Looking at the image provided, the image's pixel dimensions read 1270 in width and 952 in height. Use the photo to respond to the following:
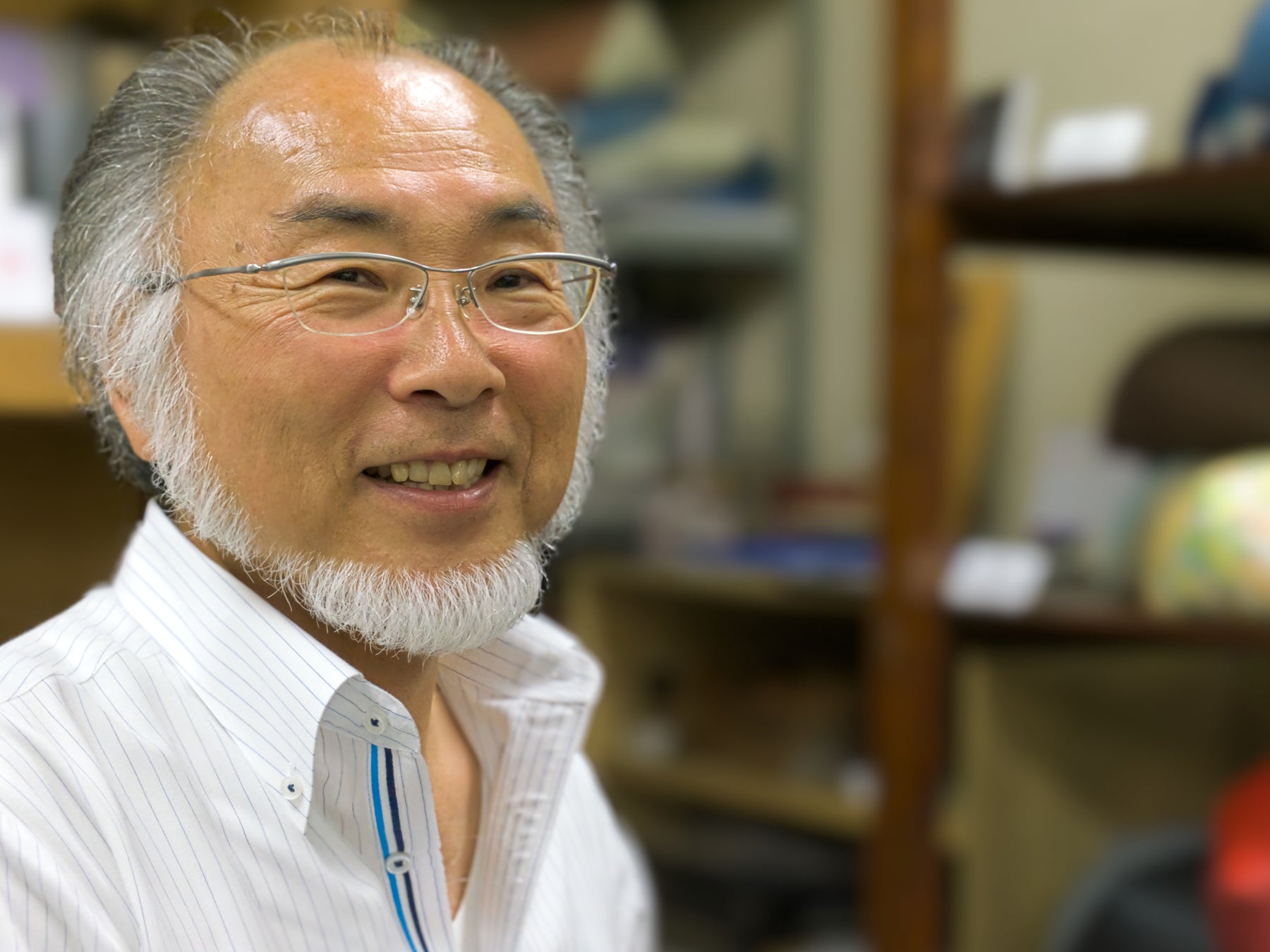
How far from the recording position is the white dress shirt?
1.96 ft

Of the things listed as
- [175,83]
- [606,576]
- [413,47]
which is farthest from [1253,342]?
[175,83]

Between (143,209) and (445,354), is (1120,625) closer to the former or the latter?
(445,354)

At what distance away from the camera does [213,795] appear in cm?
66

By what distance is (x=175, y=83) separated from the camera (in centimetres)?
72

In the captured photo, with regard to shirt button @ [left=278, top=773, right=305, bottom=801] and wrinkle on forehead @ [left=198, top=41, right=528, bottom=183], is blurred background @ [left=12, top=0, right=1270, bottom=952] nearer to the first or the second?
wrinkle on forehead @ [left=198, top=41, right=528, bottom=183]

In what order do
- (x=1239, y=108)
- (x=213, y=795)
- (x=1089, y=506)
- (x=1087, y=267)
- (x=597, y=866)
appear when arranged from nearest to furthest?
(x=213, y=795)
(x=597, y=866)
(x=1239, y=108)
(x=1089, y=506)
(x=1087, y=267)

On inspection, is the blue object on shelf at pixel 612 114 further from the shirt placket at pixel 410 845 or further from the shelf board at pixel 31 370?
the shirt placket at pixel 410 845

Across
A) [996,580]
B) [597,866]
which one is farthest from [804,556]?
[597,866]

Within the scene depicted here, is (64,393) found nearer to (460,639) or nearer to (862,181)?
(460,639)

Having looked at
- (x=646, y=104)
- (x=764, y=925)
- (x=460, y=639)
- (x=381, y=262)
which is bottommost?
(x=764, y=925)

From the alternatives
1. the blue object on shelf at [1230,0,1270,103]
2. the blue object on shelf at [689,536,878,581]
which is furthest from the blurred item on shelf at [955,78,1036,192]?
the blue object on shelf at [689,536,878,581]

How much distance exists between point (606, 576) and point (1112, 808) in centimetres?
85

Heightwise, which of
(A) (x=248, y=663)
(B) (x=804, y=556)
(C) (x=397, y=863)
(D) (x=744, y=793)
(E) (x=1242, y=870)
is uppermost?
(A) (x=248, y=663)

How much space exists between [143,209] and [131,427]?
0.13m
